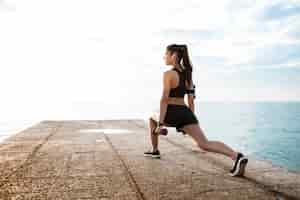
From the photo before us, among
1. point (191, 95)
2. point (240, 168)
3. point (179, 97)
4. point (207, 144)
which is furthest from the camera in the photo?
point (191, 95)

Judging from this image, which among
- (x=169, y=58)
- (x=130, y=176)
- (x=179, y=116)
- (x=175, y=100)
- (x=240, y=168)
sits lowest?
(x=130, y=176)

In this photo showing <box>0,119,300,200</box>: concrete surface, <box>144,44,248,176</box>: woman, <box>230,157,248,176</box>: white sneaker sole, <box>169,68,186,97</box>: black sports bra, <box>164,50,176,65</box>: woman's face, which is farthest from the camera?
<box>164,50,176,65</box>: woman's face

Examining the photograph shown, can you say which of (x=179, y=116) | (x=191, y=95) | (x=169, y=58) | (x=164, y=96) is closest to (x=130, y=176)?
(x=179, y=116)

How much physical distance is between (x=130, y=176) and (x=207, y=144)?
1.18m

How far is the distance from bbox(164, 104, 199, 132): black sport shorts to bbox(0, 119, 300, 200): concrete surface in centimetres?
70

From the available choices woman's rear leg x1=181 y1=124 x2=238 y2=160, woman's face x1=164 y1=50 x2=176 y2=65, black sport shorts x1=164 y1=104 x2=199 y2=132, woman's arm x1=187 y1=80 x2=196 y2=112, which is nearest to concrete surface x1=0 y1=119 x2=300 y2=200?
woman's rear leg x1=181 y1=124 x2=238 y2=160

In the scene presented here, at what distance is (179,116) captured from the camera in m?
5.43

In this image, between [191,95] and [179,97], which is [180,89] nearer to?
[179,97]

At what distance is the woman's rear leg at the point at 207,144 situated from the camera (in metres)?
5.05

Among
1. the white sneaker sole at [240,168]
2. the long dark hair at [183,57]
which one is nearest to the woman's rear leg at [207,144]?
the white sneaker sole at [240,168]

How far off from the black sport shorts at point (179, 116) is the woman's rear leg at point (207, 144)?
0.08 m

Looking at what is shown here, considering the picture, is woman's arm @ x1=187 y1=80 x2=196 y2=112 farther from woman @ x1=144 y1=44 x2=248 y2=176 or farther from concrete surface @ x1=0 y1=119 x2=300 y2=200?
concrete surface @ x1=0 y1=119 x2=300 y2=200

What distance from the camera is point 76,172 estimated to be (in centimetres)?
531

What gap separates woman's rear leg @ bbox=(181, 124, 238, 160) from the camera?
5.05 meters
